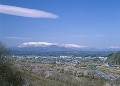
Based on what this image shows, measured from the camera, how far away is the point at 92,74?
48.9 metres

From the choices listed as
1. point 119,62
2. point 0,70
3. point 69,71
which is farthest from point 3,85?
point 119,62

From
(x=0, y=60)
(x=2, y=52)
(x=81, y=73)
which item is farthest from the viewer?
(x=81, y=73)

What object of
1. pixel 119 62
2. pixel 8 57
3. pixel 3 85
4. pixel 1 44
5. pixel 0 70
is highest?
pixel 1 44

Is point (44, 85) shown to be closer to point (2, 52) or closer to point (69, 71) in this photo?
point (2, 52)

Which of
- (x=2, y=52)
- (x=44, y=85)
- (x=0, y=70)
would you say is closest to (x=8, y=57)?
(x=2, y=52)

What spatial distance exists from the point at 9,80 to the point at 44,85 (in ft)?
13.5

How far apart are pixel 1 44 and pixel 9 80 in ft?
10.2

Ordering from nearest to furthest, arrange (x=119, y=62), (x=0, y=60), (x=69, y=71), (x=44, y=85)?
(x=0, y=60) < (x=44, y=85) < (x=69, y=71) < (x=119, y=62)

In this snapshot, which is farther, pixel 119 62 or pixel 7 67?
pixel 119 62

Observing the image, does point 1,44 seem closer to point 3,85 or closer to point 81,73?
point 3,85

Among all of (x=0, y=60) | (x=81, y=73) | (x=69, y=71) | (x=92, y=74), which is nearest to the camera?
(x=0, y=60)

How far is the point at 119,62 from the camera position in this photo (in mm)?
92875

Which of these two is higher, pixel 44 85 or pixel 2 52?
pixel 2 52

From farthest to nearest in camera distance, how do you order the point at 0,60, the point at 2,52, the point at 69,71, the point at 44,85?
the point at 69,71, the point at 44,85, the point at 2,52, the point at 0,60
